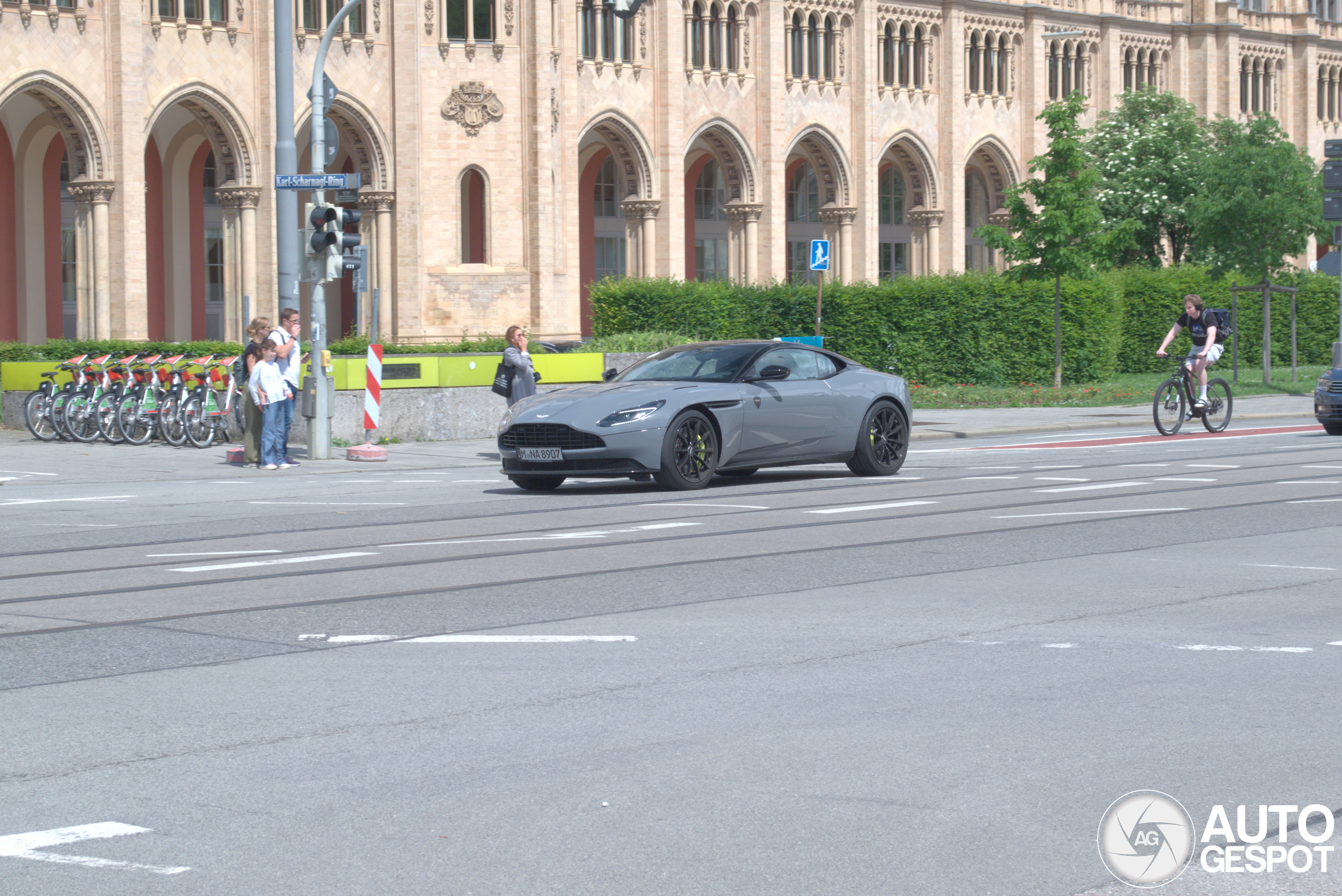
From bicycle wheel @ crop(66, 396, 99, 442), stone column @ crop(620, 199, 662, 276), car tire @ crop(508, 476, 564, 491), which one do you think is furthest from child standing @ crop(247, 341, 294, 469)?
stone column @ crop(620, 199, 662, 276)

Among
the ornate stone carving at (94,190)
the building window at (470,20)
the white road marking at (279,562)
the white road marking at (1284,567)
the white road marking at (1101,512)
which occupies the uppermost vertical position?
the building window at (470,20)

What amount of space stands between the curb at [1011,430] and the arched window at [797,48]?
26861 mm

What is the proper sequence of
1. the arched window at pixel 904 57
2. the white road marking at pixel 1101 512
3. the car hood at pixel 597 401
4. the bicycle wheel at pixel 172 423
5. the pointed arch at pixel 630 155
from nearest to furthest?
1. the white road marking at pixel 1101 512
2. the car hood at pixel 597 401
3. the bicycle wheel at pixel 172 423
4. the pointed arch at pixel 630 155
5. the arched window at pixel 904 57

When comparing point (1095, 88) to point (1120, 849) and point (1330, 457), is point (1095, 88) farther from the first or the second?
point (1120, 849)

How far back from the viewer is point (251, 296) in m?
42.4

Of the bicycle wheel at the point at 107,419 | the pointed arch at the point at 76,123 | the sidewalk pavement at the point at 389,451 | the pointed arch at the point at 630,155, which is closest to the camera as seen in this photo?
the sidewalk pavement at the point at 389,451

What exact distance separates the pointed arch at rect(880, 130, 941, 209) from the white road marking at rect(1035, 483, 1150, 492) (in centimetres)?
4018

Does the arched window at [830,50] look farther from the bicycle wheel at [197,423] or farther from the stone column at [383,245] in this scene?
the bicycle wheel at [197,423]

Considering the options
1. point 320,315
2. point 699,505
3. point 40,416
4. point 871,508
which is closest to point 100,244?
point 40,416

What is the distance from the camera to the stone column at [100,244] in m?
39.2

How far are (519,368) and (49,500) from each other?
5.48 metres

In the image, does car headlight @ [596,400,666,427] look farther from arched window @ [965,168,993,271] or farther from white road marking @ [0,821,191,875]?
arched window @ [965,168,993,271]

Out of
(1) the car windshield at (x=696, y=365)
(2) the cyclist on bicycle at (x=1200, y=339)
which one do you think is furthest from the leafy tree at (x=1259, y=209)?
(1) the car windshield at (x=696, y=365)

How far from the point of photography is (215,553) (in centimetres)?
1147
